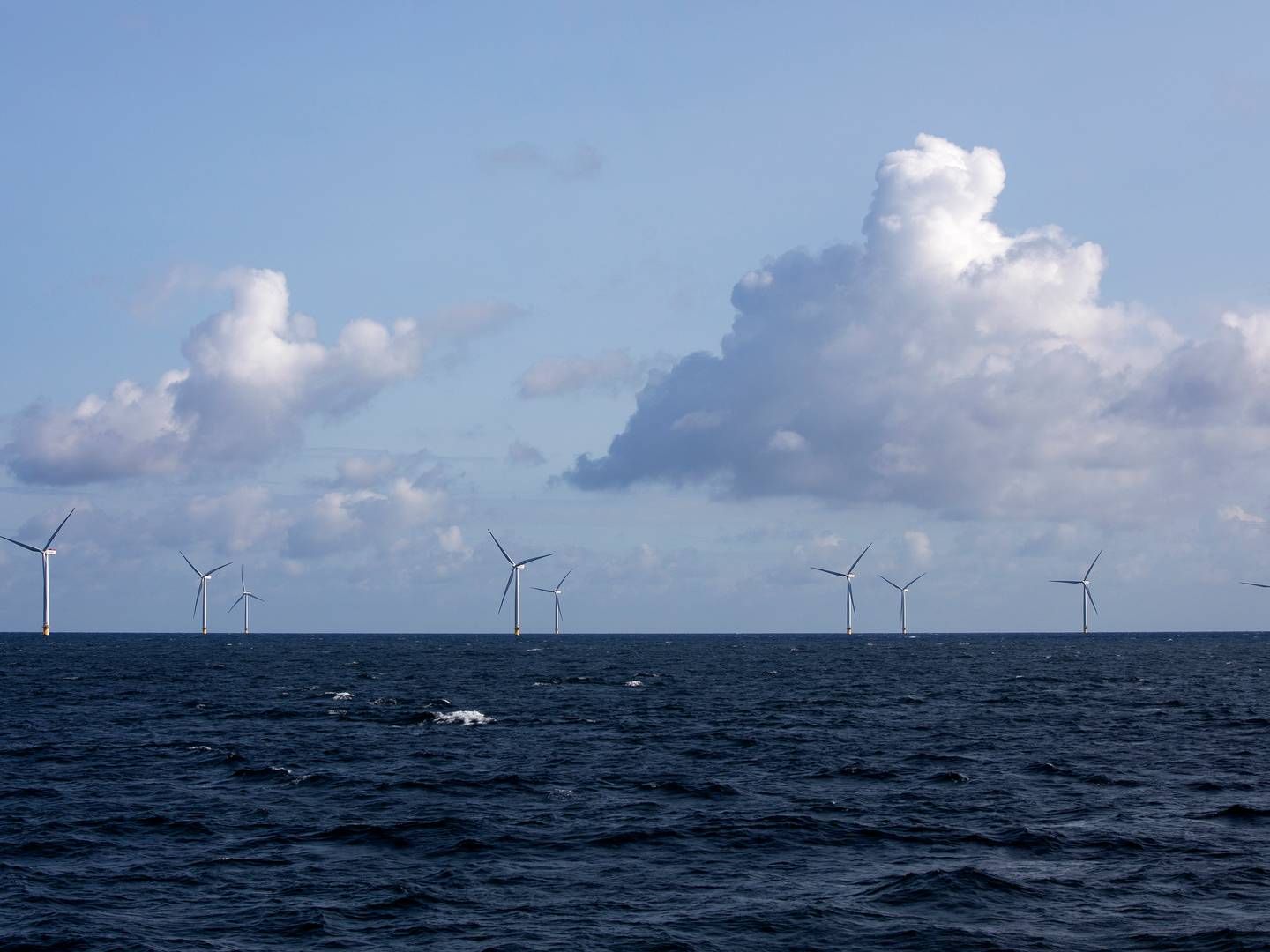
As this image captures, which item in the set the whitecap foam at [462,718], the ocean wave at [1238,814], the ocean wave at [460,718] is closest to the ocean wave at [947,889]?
the ocean wave at [1238,814]

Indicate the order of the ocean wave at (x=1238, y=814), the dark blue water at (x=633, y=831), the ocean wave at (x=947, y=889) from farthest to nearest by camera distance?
the ocean wave at (x=1238, y=814) → the ocean wave at (x=947, y=889) → the dark blue water at (x=633, y=831)

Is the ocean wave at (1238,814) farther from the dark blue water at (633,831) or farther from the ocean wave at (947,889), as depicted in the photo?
the ocean wave at (947,889)

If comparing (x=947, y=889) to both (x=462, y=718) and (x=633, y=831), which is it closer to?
(x=633, y=831)

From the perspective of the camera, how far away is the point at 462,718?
102 metres

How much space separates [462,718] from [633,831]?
170 ft

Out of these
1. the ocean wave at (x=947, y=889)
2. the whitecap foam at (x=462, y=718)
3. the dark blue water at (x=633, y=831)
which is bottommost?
the whitecap foam at (x=462, y=718)

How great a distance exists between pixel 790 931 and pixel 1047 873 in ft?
39.6

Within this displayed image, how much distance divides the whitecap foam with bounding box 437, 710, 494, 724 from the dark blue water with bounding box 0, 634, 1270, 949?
66cm

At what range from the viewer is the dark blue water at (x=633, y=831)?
3878 centimetres

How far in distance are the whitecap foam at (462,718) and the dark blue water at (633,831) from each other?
663 millimetres

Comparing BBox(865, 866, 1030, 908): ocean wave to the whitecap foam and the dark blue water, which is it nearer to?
the dark blue water

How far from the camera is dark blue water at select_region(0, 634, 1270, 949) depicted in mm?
38781

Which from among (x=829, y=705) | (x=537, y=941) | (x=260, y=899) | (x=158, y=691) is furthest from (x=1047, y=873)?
(x=158, y=691)

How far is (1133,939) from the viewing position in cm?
3688
